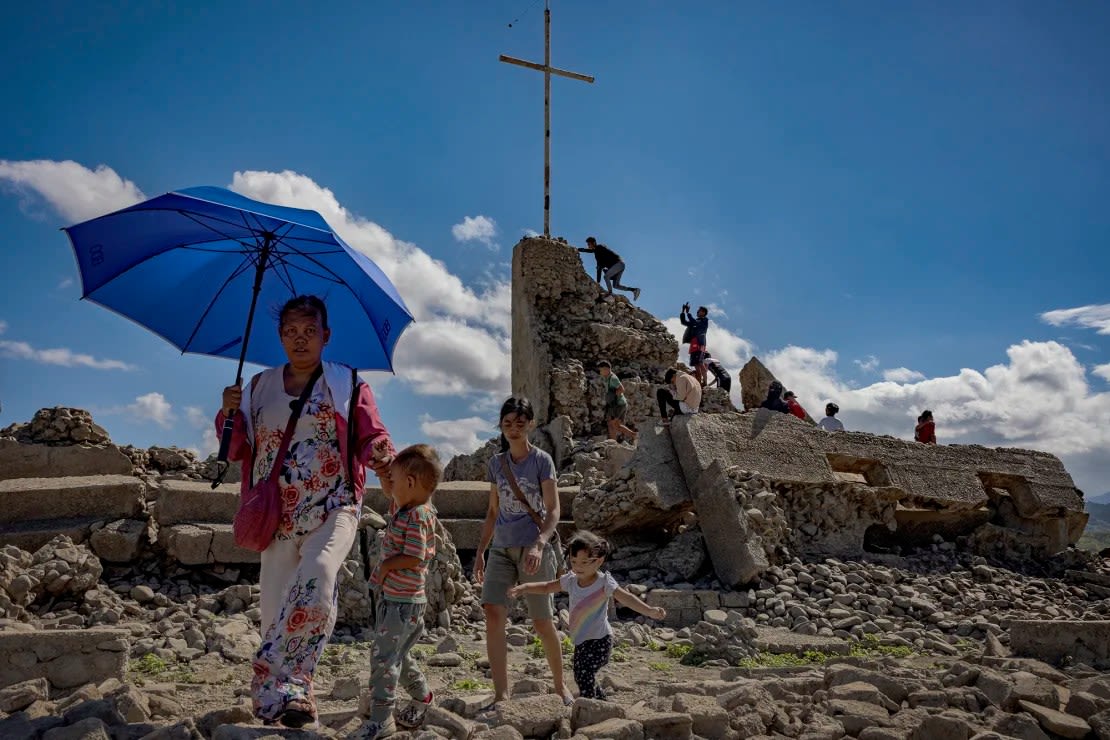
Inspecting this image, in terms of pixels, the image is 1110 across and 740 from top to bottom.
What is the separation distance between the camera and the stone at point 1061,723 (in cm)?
365

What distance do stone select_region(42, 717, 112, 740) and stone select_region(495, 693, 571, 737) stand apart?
1459 mm

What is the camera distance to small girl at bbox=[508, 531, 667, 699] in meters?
3.92

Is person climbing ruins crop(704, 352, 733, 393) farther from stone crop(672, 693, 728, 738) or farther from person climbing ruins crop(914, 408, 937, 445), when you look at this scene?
stone crop(672, 693, 728, 738)

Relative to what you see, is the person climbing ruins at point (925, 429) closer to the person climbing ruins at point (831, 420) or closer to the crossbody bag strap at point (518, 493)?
the person climbing ruins at point (831, 420)

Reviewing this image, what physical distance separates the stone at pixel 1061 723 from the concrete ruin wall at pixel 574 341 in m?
10.6

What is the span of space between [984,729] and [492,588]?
2.45 m

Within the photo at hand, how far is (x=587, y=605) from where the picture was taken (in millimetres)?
3986

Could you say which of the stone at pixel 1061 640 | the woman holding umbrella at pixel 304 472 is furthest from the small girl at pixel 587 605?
the stone at pixel 1061 640

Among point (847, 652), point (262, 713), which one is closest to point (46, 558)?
point (262, 713)

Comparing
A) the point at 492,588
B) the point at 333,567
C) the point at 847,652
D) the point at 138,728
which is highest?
the point at 333,567

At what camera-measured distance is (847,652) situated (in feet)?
20.0

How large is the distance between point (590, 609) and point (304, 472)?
171 centimetres

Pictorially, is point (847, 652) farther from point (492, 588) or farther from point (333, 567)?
point (333, 567)

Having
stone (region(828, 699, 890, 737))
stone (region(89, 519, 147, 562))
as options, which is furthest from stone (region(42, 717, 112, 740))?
stone (region(89, 519, 147, 562))
